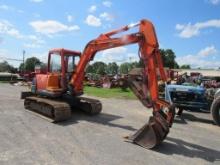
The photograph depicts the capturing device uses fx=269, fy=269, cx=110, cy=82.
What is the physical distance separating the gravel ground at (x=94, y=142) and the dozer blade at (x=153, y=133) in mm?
207

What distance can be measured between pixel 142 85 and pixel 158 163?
259cm

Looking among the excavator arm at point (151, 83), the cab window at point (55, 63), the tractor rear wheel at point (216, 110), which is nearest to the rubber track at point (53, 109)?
the cab window at point (55, 63)

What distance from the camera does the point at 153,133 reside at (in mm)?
7172

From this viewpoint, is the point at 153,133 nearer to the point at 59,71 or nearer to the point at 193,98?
the point at 193,98

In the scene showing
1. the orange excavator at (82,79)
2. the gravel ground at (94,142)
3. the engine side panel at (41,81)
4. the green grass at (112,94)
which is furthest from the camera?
the green grass at (112,94)

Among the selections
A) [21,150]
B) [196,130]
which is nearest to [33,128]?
[21,150]

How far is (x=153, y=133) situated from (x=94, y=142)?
5.37ft

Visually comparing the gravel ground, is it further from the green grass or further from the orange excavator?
the green grass

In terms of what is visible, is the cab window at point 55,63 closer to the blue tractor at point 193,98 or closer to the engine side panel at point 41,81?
the engine side panel at point 41,81

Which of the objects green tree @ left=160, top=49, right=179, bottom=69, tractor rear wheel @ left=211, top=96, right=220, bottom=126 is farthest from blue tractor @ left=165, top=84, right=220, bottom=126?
green tree @ left=160, top=49, right=179, bottom=69

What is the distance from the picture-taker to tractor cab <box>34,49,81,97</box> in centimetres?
1086

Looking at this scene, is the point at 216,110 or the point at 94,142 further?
the point at 216,110

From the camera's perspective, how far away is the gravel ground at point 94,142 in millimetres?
6207

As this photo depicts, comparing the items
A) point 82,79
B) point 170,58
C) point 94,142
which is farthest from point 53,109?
point 170,58
